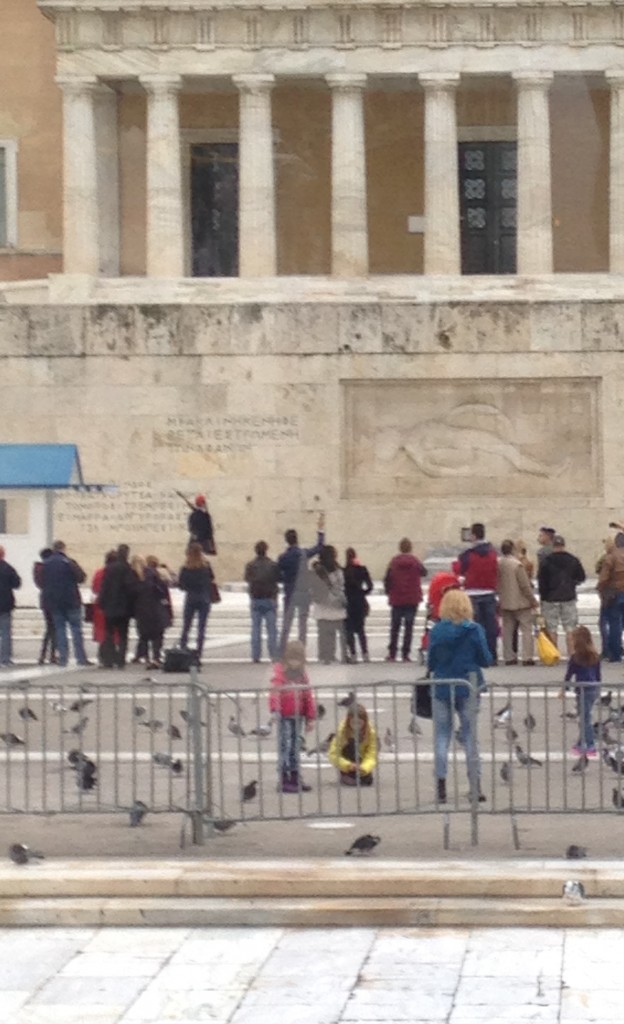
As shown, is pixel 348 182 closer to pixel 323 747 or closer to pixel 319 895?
pixel 323 747

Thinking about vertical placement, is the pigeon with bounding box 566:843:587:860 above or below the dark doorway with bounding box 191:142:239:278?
below

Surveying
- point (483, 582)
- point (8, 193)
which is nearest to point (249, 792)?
point (483, 582)

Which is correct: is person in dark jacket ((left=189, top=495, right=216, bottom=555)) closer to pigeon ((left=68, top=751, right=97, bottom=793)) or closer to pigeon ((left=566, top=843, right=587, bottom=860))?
pigeon ((left=68, top=751, right=97, bottom=793))

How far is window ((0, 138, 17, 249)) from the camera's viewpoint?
5138cm

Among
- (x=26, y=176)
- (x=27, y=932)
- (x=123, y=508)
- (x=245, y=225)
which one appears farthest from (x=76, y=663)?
(x=26, y=176)

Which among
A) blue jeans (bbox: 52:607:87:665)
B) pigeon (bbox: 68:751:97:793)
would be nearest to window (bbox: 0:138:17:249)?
blue jeans (bbox: 52:607:87:665)

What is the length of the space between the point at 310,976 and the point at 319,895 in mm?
1595

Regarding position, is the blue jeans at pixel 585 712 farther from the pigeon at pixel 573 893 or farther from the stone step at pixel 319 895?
the pigeon at pixel 573 893

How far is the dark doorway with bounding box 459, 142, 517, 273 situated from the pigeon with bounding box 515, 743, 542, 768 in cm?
3318

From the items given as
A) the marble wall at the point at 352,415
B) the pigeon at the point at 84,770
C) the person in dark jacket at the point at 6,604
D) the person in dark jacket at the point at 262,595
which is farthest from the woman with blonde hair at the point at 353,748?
the marble wall at the point at 352,415

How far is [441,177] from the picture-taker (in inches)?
1843

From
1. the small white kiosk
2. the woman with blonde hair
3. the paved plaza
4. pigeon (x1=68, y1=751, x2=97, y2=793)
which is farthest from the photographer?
the small white kiosk

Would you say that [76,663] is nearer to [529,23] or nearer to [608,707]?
[608,707]

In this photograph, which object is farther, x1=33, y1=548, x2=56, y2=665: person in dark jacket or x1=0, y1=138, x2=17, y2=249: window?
x1=0, y1=138, x2=17, y2=249: window
